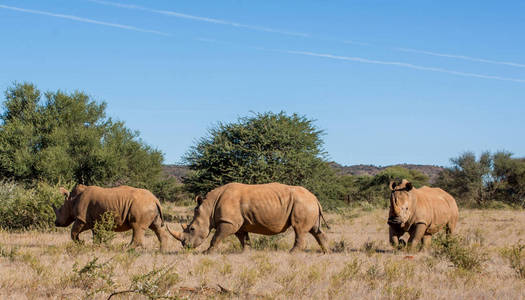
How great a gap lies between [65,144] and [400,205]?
2142cm

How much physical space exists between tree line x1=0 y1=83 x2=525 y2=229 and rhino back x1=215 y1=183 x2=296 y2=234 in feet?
31.4

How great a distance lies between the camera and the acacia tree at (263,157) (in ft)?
67.6

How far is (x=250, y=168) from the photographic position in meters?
20.4

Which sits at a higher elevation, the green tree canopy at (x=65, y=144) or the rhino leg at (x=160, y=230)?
the green tree canopy at (x=65, y=144)

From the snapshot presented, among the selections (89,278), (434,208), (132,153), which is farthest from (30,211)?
(132,153)

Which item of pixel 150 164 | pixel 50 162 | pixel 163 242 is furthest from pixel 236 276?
pixel 150 164

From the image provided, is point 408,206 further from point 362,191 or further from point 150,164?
point 362,191

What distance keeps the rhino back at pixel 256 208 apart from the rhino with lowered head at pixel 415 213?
2181mm

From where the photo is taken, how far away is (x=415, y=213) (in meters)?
10.9

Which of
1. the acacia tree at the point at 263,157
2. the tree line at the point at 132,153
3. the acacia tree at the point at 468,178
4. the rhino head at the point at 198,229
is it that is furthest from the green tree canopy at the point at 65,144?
the acacia tree at the point at 468,178

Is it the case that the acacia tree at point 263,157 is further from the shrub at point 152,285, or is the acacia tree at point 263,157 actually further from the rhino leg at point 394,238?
A: the shrub at point 152,285

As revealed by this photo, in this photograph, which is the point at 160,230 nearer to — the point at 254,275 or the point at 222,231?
the point at 222,231

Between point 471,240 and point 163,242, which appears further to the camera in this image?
point 471,240

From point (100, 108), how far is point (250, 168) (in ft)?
47.4
